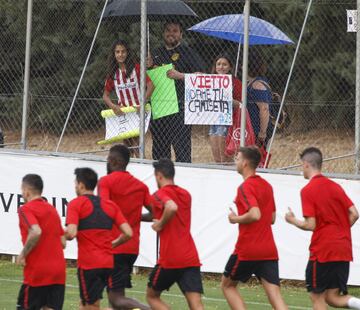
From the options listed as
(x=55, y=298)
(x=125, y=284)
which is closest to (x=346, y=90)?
(x=125, y=284)

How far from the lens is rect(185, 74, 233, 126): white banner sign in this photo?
49.6ft

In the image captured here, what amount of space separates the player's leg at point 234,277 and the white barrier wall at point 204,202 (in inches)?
127

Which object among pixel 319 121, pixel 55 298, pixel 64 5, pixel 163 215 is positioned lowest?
pixel 55 298

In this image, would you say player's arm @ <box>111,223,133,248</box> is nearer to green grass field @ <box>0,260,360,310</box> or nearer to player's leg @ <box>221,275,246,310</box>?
player's leg @ <box>221,275,246,310</box>

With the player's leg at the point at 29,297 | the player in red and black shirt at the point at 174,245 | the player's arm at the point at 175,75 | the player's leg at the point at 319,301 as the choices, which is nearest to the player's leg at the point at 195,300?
the player in red and black shirt at the point at 174,245

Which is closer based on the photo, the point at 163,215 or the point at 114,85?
the point at 163,215

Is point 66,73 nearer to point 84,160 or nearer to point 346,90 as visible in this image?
point 84,160

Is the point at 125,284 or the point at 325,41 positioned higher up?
the point at 325,41

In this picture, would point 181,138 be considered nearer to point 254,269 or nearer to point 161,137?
point 161,137

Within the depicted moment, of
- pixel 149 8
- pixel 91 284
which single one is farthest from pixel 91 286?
pixel 149 8

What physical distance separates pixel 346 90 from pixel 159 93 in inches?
179

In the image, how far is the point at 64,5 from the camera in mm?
16484

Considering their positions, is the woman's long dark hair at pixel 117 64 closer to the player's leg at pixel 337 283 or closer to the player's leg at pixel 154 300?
the player's leg at pixel 154 300

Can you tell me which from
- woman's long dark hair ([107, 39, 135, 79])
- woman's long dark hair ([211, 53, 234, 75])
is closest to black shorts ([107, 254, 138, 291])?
woman's long dark hair ([211, 53, 234, 75])
